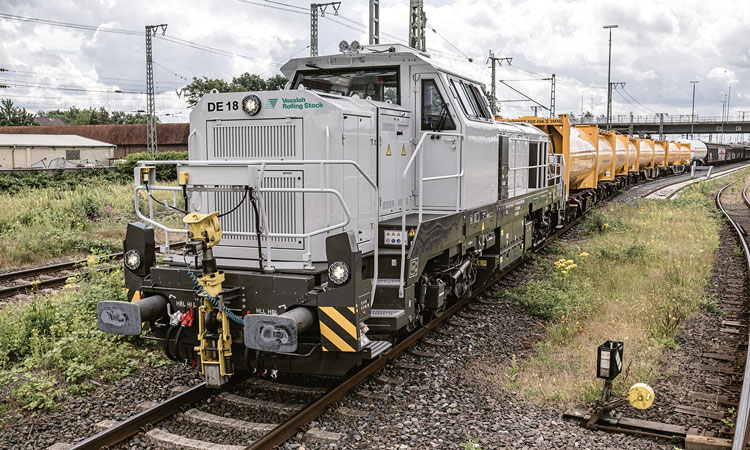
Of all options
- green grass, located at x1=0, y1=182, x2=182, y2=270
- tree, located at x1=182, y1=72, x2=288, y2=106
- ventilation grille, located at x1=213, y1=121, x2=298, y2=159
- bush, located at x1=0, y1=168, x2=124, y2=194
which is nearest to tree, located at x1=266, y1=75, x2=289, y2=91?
tree, located at x1=182, y1=72, x2=288, y2=106

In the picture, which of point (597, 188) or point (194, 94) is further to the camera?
point (194, 94)

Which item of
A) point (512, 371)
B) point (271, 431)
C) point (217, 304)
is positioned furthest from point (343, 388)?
point (512, 371)

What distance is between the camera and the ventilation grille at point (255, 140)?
19.6 feet

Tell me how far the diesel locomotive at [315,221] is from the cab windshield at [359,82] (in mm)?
17

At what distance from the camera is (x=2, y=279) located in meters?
10.7

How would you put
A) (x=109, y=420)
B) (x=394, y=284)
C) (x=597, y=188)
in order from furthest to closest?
1. (x=597, y=188)
2. (x=394, y=284)
3. (x=109, y=420)

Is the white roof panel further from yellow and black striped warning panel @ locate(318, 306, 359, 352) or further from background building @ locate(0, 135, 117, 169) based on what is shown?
yellow and black striped warning panel @ locate(318, 306, 359, 352)

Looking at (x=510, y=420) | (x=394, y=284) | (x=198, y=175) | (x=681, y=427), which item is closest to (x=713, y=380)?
(x=681, y=427)

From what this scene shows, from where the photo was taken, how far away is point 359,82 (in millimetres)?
7539

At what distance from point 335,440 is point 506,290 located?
563cm

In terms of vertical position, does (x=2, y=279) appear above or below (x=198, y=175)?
below

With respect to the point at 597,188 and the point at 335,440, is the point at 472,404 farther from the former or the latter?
the point at 597,188

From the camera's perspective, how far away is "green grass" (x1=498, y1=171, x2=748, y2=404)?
6484 mm

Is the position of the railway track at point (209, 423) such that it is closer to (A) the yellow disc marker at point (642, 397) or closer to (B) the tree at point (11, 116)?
(A) the yellow disc marker at point (642, 397)
